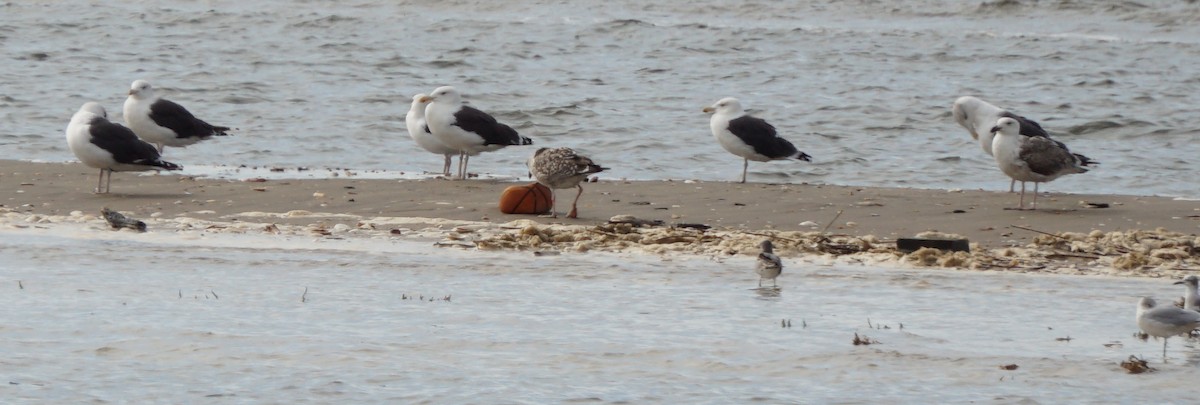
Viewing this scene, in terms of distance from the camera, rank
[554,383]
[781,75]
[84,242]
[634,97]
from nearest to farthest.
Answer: [554,383]
[84,242]
[634,97]
[781,75]

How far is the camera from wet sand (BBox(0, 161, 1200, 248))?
1184 cm

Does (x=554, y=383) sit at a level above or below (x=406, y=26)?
below

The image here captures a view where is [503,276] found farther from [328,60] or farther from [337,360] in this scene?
[328,60]

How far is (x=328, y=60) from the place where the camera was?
2753 centimetres

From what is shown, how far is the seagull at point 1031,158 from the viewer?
13.2 m

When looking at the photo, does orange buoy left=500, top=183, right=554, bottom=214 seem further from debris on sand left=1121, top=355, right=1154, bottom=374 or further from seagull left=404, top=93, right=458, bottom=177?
debris on sand left=1121, top=355, right=1154, bottom=374

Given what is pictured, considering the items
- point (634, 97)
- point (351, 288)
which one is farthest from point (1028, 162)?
point (634, 97)

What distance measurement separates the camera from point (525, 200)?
1229 cm

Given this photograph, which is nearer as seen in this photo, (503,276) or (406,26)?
(503,276)

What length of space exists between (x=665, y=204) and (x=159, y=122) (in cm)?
573

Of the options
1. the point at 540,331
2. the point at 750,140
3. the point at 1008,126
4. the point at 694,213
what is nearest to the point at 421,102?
the point at 750,140

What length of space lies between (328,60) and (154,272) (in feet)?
60.7

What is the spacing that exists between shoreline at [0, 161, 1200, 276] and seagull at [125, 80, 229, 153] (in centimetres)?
110

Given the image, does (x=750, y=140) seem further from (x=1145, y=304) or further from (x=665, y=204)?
(x=1145, y=304)
